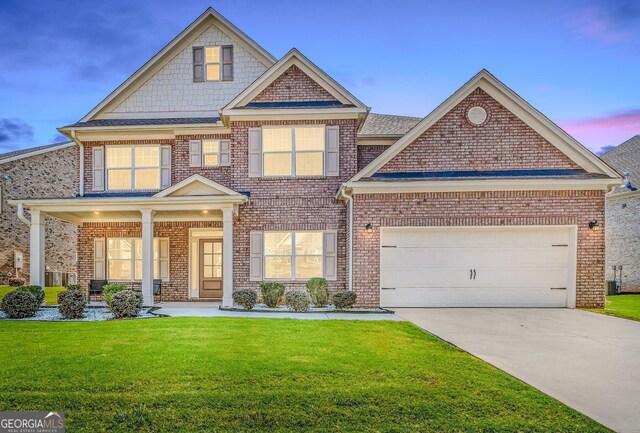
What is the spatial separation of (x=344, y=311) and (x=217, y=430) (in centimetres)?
793

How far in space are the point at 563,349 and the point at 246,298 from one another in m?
8.03

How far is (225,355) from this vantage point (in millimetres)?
6531

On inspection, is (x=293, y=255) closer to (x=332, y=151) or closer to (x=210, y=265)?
(x=210, y=265)

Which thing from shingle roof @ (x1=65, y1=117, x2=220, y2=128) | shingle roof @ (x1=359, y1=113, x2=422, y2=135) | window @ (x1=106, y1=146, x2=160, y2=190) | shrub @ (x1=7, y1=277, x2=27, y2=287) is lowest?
shrub @ (x1=7, y1=277, x2=27, y2=287)

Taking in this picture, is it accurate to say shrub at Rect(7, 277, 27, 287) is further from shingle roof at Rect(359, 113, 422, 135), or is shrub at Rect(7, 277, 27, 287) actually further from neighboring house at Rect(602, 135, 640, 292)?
neighboring house at Rect(602, 135, 640, 292)

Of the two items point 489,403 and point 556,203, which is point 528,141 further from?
point 489,403

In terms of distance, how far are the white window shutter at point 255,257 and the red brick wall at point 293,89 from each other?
4703 mm

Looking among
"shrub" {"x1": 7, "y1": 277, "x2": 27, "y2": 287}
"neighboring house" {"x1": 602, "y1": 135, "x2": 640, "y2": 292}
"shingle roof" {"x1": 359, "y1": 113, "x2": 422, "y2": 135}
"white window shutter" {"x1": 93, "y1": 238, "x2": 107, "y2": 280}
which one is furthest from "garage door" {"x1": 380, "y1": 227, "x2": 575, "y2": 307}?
"shrub" {"x1": 7, "y1": 277, "x2": 27, "y2": 287}

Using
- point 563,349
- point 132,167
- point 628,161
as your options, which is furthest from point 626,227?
point 132,167

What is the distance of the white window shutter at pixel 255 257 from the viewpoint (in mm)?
14234

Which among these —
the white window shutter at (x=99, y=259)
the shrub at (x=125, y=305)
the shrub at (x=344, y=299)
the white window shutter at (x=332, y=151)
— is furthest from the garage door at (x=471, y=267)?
the white window shutter at (x=99, y=259)

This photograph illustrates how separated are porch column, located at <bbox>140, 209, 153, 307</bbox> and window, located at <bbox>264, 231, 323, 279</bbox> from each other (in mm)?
3645

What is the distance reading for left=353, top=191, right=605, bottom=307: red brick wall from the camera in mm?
12414

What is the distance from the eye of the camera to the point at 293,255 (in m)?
14.3
